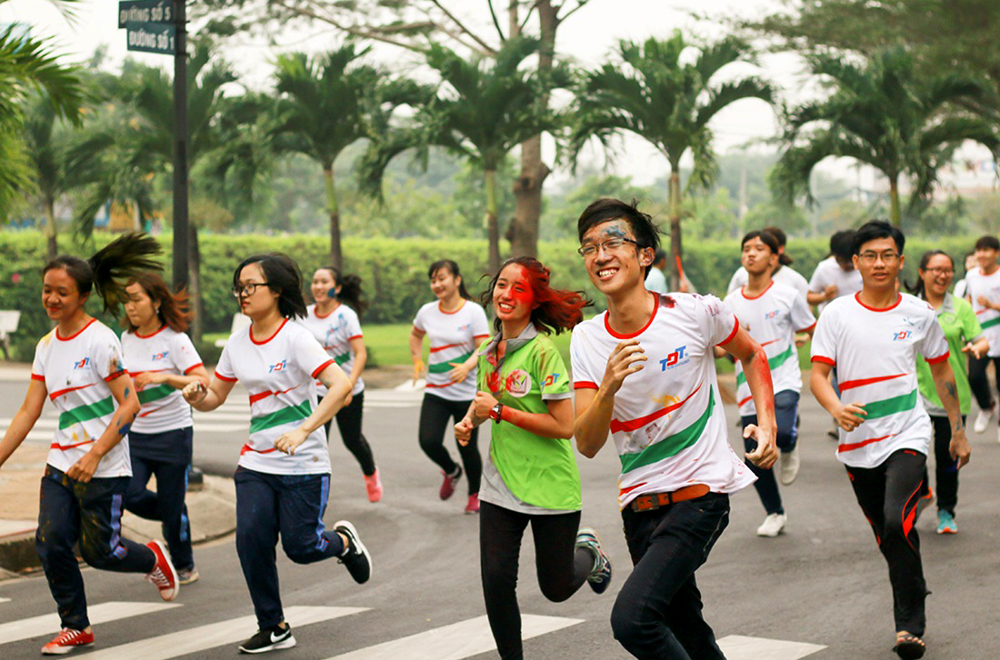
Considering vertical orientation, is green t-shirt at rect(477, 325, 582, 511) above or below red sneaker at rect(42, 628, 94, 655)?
above

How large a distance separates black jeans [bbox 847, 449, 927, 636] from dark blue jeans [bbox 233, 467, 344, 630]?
2.55 m

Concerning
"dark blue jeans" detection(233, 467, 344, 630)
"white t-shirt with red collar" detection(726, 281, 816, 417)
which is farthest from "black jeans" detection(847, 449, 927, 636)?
"white t-shirt with red collar" detection(726, 281, 816, 417)

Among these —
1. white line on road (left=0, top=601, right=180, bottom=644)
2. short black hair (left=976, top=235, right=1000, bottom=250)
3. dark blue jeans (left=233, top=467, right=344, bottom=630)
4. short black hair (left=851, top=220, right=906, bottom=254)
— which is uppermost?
short black hair (left=851, top=220, right=906, bottom=254)

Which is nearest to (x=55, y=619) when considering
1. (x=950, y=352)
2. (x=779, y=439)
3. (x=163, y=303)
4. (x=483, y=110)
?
(x=163, y=303)

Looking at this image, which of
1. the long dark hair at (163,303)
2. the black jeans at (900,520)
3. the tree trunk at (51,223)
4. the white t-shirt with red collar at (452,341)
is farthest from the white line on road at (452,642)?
the tree trunk at (51,223)

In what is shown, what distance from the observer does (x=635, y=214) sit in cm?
462

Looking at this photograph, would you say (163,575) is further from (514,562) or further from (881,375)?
(881,375)

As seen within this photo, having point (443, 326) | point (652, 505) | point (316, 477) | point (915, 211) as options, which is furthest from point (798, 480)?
point (915, 211)

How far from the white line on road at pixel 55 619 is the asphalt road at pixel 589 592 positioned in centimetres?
3

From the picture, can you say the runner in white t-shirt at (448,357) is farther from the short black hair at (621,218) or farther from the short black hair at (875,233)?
the short black hair at (621,218)

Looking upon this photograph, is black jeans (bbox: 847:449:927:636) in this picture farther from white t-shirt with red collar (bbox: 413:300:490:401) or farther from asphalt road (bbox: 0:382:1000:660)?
white t-shirt with red collar (bbox: 413:300:490:401)

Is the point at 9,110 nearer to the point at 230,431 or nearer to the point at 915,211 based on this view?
the point at 230,431

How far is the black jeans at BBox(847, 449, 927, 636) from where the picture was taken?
5789 millimetres

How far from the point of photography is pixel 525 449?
5402 mm
